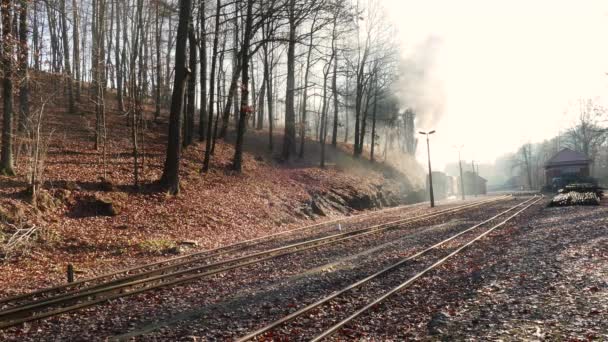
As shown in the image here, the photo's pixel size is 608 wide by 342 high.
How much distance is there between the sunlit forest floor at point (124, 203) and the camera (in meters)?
11.8

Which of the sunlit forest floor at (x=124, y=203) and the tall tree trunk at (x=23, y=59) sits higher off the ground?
the tall tree trunk at (x=23, y=59)

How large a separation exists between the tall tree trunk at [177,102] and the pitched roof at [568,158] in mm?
65804

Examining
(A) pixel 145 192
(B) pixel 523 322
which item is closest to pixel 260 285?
(B) pixel 523 322

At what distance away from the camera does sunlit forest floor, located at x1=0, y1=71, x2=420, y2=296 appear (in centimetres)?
1175

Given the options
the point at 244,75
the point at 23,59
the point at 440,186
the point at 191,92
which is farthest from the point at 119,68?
the point at 440,186

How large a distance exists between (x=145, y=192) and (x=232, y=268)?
9.21m

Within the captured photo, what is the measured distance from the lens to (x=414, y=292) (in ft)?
26.6

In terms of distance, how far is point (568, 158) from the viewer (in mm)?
66938

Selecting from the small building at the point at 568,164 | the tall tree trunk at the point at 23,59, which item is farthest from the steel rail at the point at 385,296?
the small building at the point at 568,164

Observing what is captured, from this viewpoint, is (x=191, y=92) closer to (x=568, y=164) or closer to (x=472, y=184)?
(x=472, y=184)

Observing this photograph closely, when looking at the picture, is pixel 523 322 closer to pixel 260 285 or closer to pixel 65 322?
pixel 260 285

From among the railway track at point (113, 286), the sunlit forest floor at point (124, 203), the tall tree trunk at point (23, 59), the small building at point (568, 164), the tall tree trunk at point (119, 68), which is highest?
the tall tree trunk at point (119, 68)

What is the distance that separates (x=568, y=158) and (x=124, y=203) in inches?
2710

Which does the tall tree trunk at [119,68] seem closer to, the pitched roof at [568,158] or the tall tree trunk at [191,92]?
the tall tree trunk at [191,92]
